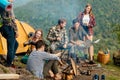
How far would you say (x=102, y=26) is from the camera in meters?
31.5

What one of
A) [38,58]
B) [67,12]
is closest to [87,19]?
[38,58]

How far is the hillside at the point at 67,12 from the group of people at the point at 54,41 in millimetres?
14155

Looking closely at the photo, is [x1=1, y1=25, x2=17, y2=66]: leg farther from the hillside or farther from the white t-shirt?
the hillside

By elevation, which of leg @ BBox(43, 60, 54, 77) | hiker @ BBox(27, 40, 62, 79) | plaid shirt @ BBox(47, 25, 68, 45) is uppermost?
plaid shirt @ BBox(47, 25, 68, 45)

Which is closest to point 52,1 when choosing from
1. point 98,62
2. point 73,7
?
point 73,7

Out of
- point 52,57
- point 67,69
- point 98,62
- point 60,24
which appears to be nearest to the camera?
A: point 52,57

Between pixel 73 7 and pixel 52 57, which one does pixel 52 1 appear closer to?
pixel 73 7

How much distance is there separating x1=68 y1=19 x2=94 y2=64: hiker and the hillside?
1417 cm

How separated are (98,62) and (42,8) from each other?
93.9 feet

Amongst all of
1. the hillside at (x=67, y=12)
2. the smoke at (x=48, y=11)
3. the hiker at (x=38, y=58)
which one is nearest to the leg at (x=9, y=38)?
the hiker at (x=38, y=58)

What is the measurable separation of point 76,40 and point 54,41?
0.73 metres

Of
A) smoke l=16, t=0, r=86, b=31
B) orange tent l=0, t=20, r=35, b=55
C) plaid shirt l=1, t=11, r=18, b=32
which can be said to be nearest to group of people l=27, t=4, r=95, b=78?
plaid shirt l=1, t=11, r=18, b=32

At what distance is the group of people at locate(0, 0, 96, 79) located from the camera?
8.33 metres

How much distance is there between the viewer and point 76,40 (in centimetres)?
1144
